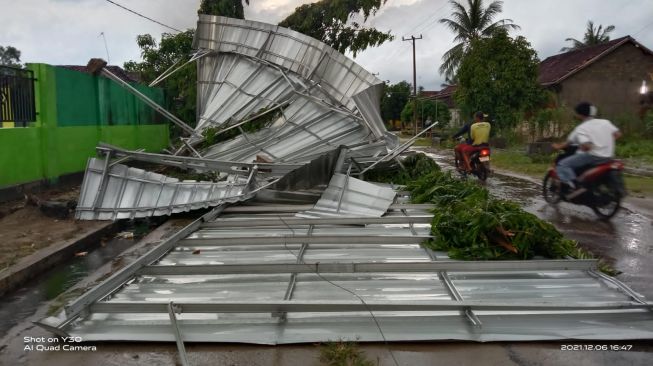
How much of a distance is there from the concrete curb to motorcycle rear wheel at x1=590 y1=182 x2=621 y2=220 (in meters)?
6.98

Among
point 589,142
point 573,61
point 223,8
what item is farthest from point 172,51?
point 573,61

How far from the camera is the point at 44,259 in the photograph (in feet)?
17.9

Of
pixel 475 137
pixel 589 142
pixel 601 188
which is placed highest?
pixel 475 137

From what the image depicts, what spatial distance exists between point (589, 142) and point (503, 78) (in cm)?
1586

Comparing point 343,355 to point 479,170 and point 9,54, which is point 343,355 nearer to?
point 479,170

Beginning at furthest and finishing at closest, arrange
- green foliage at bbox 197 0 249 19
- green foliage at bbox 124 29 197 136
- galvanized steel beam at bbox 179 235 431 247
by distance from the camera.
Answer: green foliage at bbox 197 0 249 19 → green foliage at bbox 124 29 197 136 → galvanized steel beam at bbox 179 235 431 247

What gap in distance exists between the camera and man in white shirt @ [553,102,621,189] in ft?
23.7

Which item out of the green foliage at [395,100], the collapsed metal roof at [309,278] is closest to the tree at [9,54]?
the green foliage at [395,100]

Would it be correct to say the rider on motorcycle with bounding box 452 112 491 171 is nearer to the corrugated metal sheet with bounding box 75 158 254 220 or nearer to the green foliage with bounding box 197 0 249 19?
the corrugated metal sheet with bounding box 75 158 254 220

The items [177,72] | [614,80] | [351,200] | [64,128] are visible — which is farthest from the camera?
[614,80]

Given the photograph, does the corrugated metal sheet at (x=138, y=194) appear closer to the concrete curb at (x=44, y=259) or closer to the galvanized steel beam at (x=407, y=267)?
the concrete curb at (x=44, y=259)

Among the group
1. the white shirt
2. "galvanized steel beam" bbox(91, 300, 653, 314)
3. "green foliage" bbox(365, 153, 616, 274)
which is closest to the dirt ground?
"galvanized steel beam" bbox(91, 300, 653, 314)

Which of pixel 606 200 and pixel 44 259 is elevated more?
pixel 606 200

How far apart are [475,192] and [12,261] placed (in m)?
5.56
